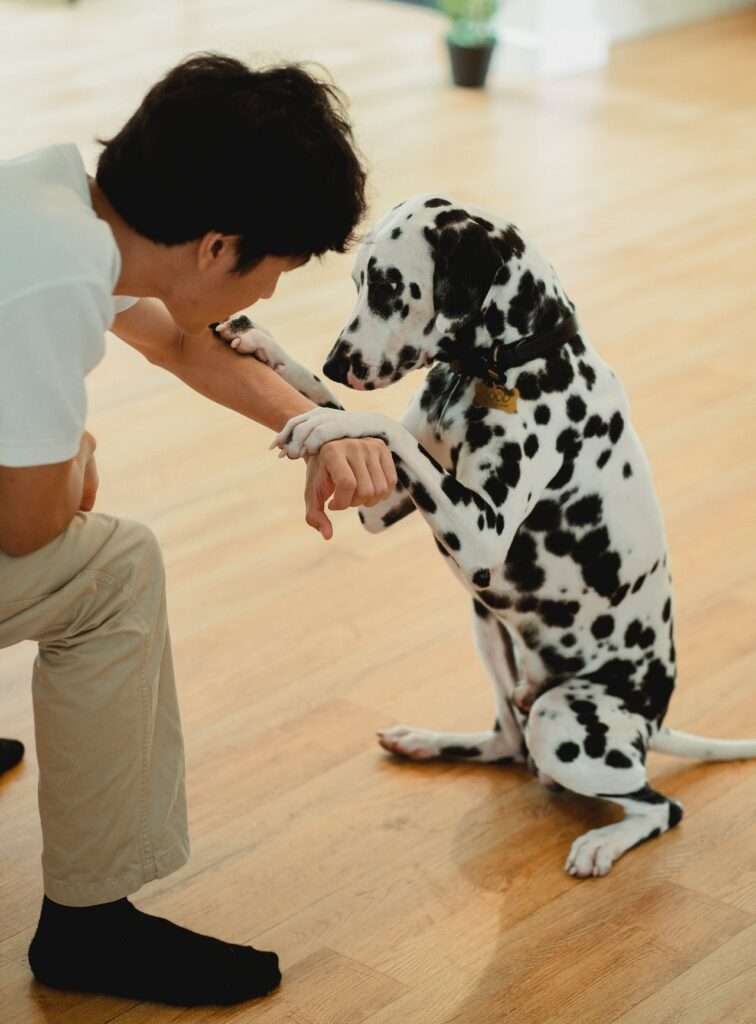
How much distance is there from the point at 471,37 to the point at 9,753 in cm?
510

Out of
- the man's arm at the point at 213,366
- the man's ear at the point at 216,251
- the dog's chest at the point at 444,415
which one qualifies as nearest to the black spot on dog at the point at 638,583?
the dog's chest at the point at 444,415

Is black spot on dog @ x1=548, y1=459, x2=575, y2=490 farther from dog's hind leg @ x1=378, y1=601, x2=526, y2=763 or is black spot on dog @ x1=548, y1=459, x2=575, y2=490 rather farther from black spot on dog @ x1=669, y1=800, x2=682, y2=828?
black spot on dog @ x1=669, y1=800, x2=682, y2=828

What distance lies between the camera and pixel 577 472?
2463mm

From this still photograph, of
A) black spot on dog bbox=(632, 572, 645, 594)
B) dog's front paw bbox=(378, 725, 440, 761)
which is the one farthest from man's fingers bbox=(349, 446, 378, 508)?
dog's front paw bbox=(378, 725, 440, 761)

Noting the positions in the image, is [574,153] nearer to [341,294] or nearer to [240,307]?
[341,294]

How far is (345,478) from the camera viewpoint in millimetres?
2156

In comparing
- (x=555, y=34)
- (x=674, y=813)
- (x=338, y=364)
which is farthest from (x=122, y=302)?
(x=555, y=34)

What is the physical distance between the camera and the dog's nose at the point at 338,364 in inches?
92.4

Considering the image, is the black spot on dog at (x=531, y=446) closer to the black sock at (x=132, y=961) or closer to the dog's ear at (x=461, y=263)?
the dog's ear at (x=461, y=263)

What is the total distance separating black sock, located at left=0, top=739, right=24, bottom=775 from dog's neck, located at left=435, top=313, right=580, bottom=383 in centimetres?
99

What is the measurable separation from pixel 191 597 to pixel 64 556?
1294 millimetres

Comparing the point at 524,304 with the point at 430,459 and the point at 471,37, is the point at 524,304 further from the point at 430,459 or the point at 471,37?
the point at 471,37

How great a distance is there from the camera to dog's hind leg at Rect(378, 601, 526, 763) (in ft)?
8.85

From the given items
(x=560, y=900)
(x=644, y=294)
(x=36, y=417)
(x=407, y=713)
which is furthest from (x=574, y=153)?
(x=36, y=417)
